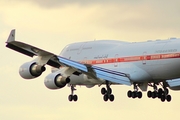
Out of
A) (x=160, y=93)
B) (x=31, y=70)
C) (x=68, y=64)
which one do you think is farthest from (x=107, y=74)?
A: (x=31, y=70)

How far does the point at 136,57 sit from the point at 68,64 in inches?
313

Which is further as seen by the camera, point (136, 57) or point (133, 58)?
point (133, 58)

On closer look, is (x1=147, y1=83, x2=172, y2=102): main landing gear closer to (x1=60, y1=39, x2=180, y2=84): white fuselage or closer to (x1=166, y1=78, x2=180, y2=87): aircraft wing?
(x1=60, y1=39, x2=180, y2=84): white fuselage

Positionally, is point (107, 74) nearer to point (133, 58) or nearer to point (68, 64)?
point (133, 58)

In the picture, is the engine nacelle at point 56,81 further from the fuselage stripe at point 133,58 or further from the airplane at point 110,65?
the fuselage stripe at point 133,58

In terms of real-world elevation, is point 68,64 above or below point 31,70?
above

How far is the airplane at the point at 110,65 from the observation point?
115 meters

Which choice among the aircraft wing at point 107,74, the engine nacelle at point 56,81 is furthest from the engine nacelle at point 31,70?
the aircraft wing at point 107,74

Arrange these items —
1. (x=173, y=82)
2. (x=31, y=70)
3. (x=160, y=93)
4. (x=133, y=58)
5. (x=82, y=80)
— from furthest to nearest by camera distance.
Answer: (x=82, y=80) → (x=160, y=93) → (x=133, y=58) → (x=173, y=82) → (x=31, y=70)

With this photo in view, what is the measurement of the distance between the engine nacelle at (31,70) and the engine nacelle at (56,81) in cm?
257

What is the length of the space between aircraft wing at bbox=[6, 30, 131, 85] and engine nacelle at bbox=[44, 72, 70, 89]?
3.69 feet

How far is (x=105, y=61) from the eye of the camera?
124 metres

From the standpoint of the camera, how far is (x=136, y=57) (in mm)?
120875

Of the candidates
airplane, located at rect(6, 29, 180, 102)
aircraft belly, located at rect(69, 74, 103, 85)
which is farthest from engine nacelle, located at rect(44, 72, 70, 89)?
aircraft belly, located at rect(69, 74, 103, 85)
